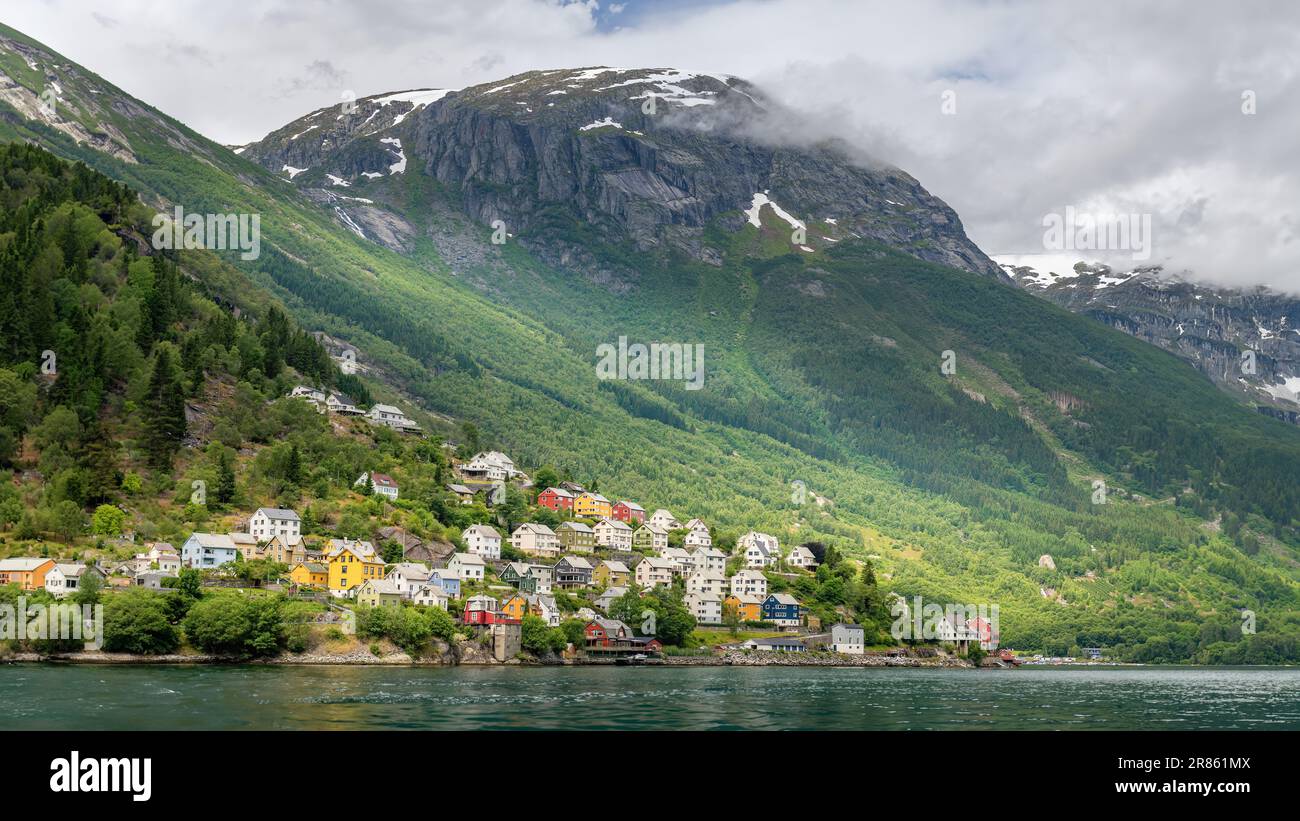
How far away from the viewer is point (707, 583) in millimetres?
161375

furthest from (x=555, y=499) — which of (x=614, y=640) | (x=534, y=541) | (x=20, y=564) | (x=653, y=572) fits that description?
(x=20, y=564)

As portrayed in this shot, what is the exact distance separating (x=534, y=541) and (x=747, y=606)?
93.9 feet

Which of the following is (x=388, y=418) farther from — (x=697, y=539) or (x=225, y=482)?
(x=225, y=482)

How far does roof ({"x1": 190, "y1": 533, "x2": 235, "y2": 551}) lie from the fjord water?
84.3ft

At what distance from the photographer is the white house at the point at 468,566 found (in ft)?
434

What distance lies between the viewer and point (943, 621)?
552 feet

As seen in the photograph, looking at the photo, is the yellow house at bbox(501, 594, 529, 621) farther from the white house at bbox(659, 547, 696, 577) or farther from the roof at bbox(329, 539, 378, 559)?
the white house at bbox(659, 547, 696, 577)

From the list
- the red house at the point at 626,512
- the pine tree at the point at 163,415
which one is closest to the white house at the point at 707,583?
the red house at the point at 626,512

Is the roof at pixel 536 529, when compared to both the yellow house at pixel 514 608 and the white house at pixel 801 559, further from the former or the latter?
the white house at pixel 801 559

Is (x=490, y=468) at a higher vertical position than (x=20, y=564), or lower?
higher

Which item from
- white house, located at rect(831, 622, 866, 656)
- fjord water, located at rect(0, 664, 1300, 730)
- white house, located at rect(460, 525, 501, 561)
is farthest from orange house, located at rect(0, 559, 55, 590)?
white house, located at rect(831, 622, 866, 656)
